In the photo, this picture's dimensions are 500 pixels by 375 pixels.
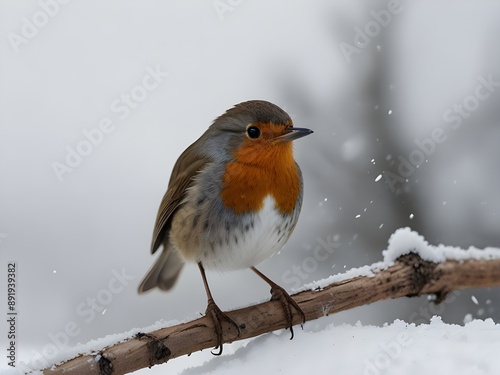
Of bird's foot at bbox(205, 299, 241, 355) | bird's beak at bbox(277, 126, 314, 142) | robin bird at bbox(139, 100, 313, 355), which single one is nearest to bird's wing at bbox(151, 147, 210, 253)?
robin bird at bbox(139, 100, 313, 355)

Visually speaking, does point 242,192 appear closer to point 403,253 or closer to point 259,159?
point 259,159

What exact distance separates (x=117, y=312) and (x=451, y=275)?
102 inches

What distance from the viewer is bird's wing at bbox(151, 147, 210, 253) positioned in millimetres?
3314

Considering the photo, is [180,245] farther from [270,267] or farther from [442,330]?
[270,267]

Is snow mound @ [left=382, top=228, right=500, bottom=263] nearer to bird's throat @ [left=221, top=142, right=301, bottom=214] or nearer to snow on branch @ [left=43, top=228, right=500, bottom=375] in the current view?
snow on branch @ [left=43, top=228, right=500, bottom=375]

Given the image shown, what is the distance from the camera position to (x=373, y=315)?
4785 mm

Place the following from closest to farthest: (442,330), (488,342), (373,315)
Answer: (488,342), (442,330), (373,315)

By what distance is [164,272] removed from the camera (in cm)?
375

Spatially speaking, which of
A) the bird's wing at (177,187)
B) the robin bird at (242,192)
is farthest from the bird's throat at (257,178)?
the bird's wing at (177,187)

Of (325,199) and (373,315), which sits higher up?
(325,199)

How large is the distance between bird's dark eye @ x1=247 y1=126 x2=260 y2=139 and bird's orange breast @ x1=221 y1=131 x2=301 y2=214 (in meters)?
0.03

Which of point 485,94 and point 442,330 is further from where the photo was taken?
point 485,94

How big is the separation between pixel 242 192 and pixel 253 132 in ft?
0.90

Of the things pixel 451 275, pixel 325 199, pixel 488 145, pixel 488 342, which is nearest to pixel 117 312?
pixel 325 199
